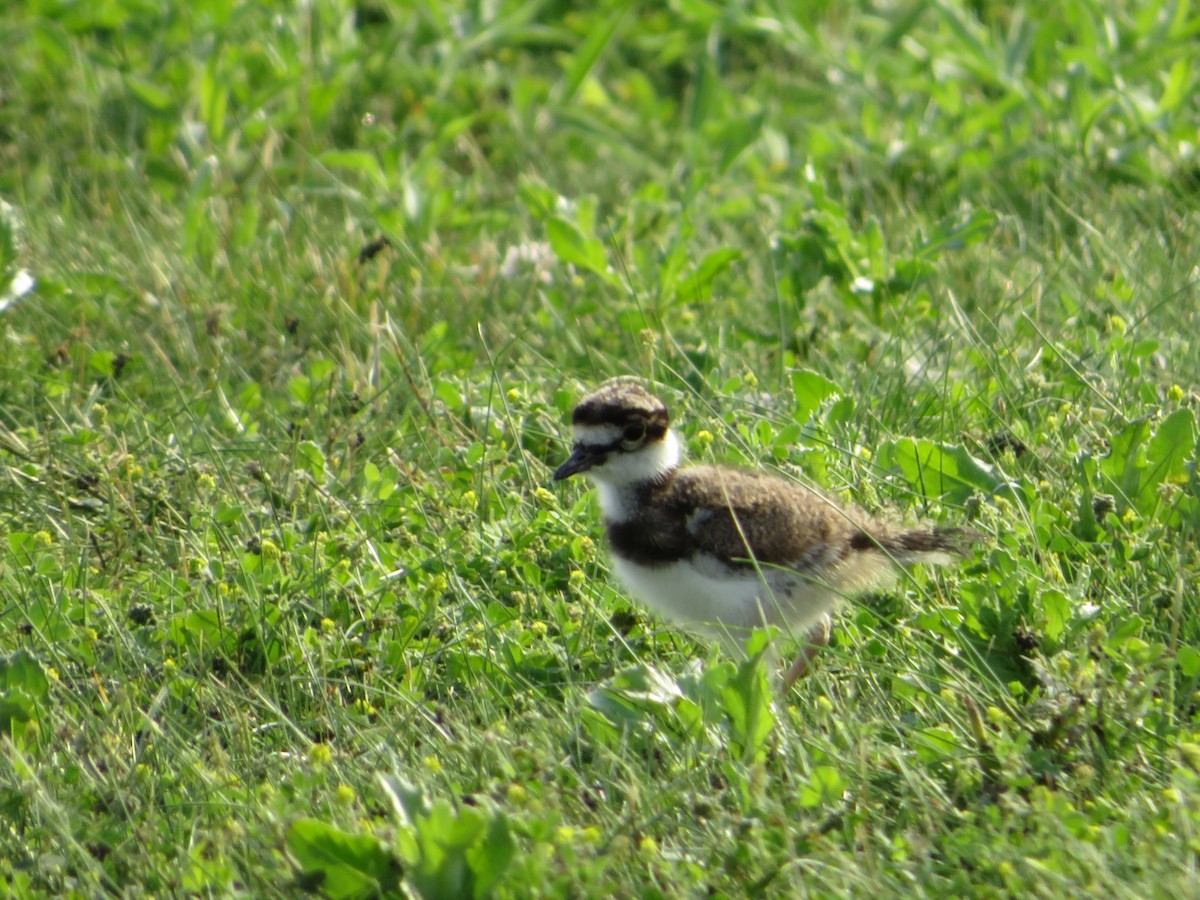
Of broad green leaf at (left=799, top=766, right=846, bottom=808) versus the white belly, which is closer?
broad green leaf at (left=799, top=766, right=846, bottom=808)

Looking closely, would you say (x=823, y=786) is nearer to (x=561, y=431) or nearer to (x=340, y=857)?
(x=340, y=857)

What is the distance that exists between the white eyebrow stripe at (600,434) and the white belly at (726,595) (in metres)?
0.33

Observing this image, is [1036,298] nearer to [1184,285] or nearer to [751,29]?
[1184,285]

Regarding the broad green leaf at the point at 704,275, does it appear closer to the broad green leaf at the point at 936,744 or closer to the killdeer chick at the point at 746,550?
the killdeer chick at the point at 746,550

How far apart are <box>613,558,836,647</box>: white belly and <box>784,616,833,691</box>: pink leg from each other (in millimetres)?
39

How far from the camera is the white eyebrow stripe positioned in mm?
Answer: 3799

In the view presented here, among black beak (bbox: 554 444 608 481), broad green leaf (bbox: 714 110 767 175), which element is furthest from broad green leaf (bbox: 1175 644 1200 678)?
broad green leaf (bbox: 714 110 767 175)

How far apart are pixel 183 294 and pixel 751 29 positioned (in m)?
3.04

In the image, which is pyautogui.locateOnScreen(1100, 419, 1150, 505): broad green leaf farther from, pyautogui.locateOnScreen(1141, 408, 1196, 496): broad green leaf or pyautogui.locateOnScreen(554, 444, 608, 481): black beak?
pyautogui.locateOnScreen(554, 444, 608, 481): black beak

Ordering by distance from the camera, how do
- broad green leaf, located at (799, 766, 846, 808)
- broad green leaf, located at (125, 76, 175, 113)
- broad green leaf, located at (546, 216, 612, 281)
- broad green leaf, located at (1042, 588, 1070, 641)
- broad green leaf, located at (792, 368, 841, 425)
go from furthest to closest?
broad green leaf, located at (125, 76, 175, 113) → broad green leaf, located at (546, 216, 612, 281) → broad green leaf, located at (792, 368, 841, 425) → broad green leaf, located at (1042, 588, 1070, 641) → broad green leaf, located at (799, 766, 846, 808)

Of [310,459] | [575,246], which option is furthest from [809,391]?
[310,459]

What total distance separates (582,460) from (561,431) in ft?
2.32

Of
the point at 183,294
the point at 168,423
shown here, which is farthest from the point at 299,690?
the point at 183,294

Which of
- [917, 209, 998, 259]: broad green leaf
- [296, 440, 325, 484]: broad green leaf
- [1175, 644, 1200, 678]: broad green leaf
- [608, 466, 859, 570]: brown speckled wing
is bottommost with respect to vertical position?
[296, 440, 325, 484]: broad green leaf
